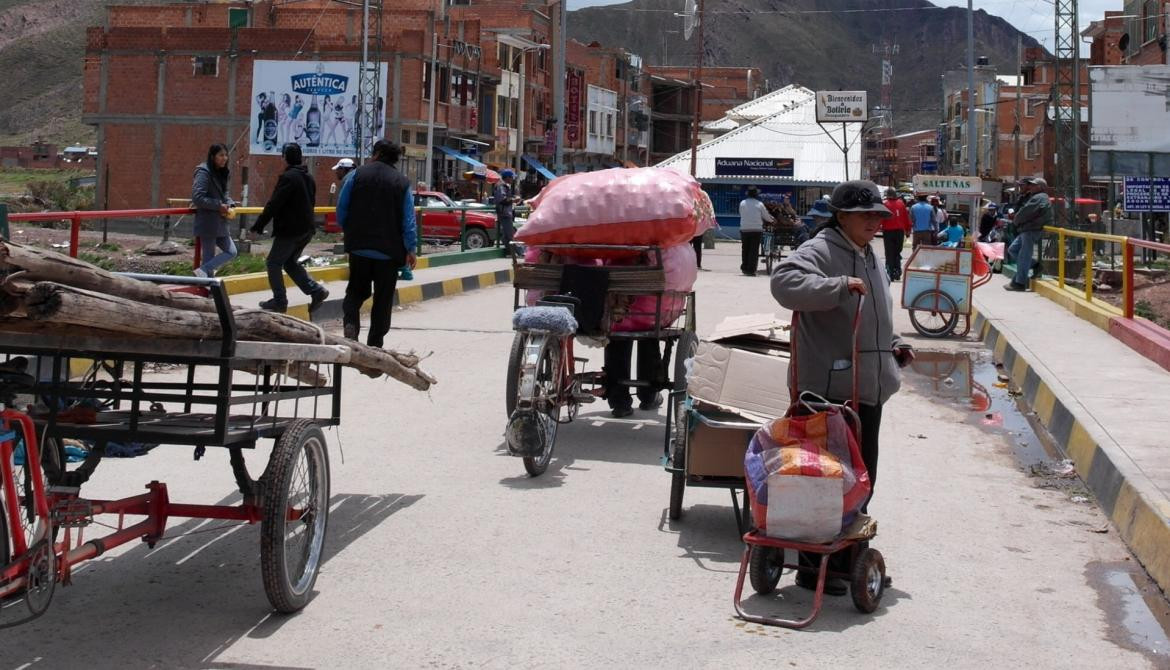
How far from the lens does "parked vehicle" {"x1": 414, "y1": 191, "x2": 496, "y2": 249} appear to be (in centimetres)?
3625

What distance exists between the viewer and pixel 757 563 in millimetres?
5387

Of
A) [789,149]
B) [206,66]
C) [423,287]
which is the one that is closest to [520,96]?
[789,149]

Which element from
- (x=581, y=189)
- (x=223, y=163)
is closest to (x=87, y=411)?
(x=581, y=189)

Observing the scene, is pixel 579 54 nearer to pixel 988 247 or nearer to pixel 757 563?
pixel 988 247

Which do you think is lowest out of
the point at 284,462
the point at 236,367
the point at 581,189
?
the point at 284,462

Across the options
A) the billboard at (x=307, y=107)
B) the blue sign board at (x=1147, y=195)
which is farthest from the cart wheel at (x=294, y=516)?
the billboard at (x=307, y=107)

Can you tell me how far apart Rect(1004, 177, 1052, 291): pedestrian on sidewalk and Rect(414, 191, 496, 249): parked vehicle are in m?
16.5

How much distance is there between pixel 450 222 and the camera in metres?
39.3

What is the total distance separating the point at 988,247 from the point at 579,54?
253ft

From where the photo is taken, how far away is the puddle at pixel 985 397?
900 centimetres

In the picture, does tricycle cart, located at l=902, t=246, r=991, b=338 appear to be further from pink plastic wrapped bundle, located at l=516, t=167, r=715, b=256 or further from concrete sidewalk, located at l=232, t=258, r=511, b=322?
pink plastic wrapped bundle, located at l=516, t=167, r=715, b=256

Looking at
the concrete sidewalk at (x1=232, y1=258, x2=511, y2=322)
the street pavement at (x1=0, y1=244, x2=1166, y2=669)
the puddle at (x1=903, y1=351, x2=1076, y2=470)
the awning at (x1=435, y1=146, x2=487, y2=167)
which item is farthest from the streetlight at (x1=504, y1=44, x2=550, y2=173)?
the street pavement at (x1=0, y1=244, x2=1166, y2=669)

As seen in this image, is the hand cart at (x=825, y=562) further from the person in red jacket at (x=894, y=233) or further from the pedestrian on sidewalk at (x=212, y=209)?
the person in red jacket at (x=894, y=233)

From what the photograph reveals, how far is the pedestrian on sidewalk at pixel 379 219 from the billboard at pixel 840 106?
55097 mm
